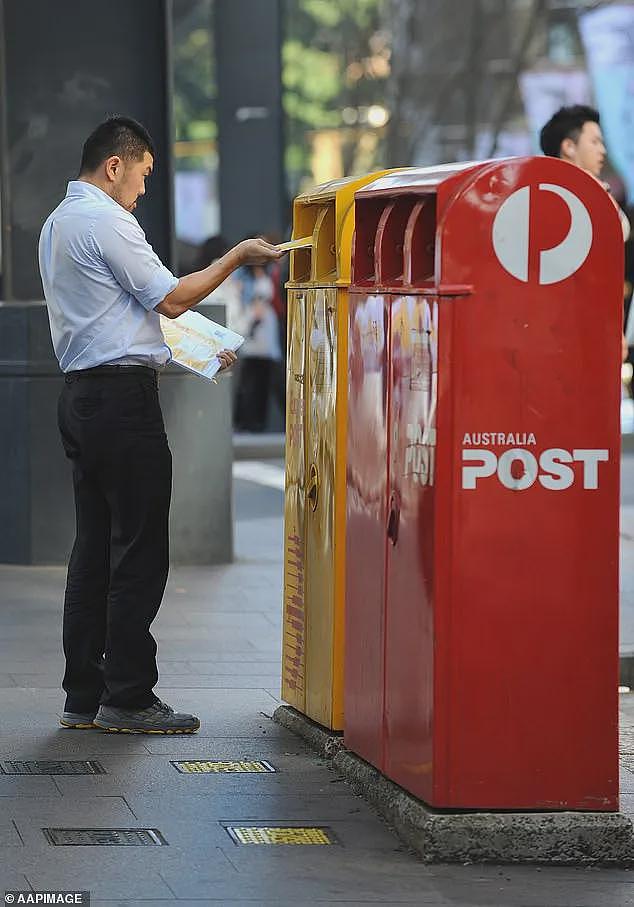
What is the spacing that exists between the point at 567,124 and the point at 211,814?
3858 mm

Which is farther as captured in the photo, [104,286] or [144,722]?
[144,722]

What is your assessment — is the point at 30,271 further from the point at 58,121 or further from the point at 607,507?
the point at 607,507

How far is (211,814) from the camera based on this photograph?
5.32 meters

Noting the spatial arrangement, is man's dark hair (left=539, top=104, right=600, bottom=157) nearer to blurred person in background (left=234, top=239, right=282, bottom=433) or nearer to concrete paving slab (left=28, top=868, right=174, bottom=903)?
concrete paving slab (left=28, top=868, right=174, bottom=903)

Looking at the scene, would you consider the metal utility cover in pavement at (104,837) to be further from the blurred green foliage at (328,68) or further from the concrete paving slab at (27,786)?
the blurred green foliage at (328,68)

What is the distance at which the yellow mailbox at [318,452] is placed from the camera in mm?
5934

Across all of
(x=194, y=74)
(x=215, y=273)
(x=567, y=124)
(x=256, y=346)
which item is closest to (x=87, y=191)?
(x=215, y=273)

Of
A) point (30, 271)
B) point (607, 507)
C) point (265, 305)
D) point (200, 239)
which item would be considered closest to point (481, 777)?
point (607, 507)

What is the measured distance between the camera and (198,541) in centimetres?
1016

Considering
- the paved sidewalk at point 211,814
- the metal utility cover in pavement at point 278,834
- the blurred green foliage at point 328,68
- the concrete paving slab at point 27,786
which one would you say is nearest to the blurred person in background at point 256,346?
the blurred green foliage at point 328,68

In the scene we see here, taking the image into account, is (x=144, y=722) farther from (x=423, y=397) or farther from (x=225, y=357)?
(x=423, y=397)

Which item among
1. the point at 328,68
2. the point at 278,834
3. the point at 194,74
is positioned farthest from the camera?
the point at 328,68

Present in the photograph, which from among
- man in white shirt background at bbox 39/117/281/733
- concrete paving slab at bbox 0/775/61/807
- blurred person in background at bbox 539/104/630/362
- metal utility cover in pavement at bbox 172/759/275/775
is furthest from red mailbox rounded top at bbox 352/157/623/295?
blurred person in background at bbox 539/104/630/362

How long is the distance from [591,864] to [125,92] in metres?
6.33
